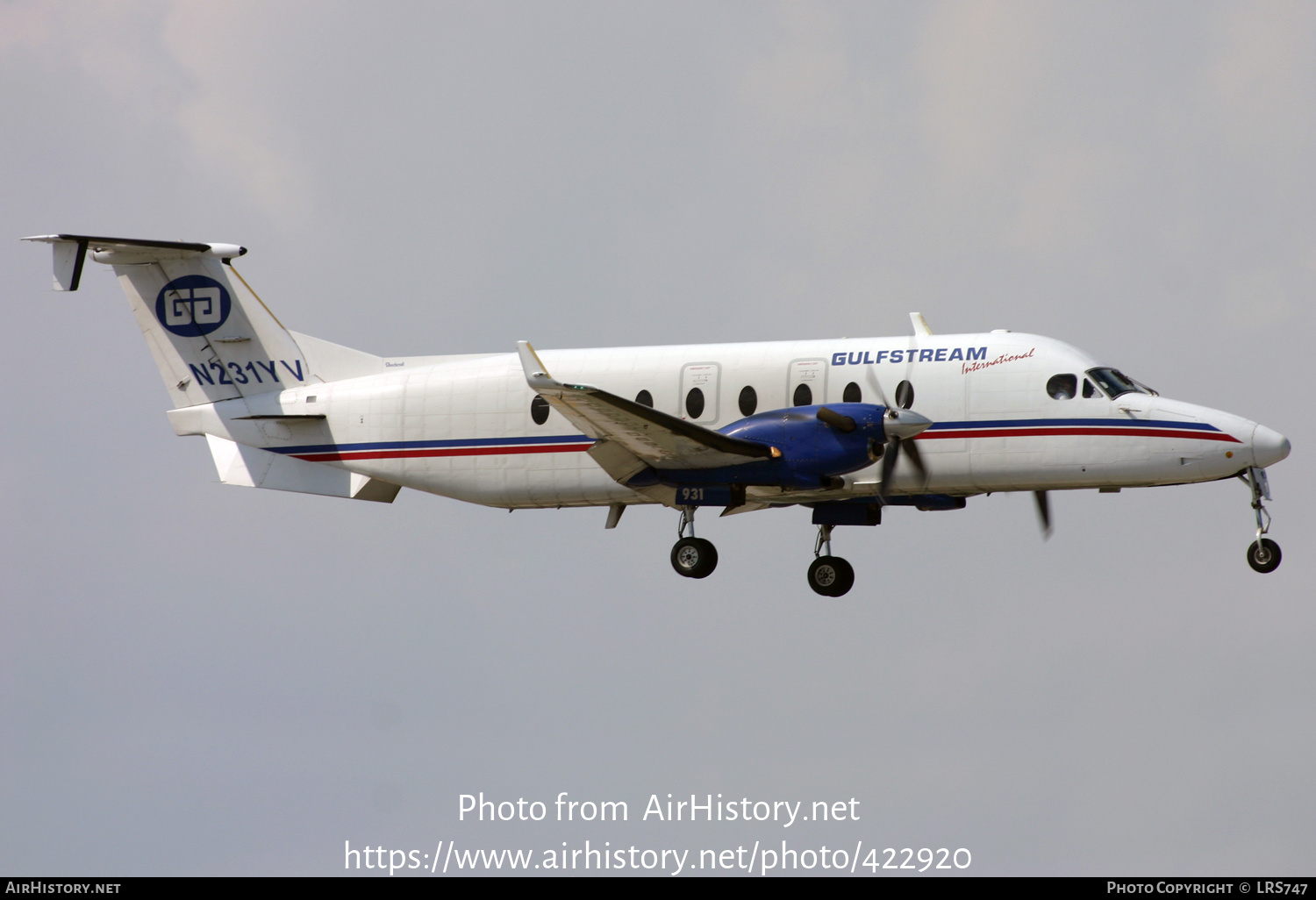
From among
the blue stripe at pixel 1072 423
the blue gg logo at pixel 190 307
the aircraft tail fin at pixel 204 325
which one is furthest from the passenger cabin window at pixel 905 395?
the blue gg logo at pixel 190 307

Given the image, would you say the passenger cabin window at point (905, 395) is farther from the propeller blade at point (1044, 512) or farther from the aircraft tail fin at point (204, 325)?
the aircraft tail fin at point (204, 325)

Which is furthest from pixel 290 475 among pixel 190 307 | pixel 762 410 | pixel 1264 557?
pixel 1264 557

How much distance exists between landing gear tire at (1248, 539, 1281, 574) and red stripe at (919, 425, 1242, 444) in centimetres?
161

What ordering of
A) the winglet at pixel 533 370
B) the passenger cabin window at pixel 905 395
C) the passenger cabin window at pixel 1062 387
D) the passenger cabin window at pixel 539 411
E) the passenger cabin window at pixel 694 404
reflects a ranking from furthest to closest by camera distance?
the passenger cabin window at pixel 539 411
the passenger cabin window at pixel 694 404
the passenger cabin window at pixel 905 395
the passenger cabin window at pixel 1062 387
the winglet at pixel 533 370

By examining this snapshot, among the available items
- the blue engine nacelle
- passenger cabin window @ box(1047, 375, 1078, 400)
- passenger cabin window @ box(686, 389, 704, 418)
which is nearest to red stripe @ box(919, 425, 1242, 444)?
passenger cabin window @ box(1047, 375, 1078, 400)

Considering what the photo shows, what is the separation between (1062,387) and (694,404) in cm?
578

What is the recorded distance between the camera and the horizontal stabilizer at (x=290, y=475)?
92.5 feet

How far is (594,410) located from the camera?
23484mm

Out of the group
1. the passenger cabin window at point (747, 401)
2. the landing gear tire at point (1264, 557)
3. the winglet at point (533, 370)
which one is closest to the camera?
the winglet at point (533, 370)

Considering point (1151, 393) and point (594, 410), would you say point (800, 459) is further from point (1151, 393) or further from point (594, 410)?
point (1151, 393)

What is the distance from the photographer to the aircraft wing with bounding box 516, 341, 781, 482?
2289 cm

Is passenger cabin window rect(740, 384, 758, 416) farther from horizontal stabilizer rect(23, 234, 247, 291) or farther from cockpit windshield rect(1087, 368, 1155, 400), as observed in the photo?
horizontal stabilizer rect(23, 234, 247, 291)

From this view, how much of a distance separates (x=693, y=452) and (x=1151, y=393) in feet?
23.3

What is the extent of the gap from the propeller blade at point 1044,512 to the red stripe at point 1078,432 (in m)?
2.81
